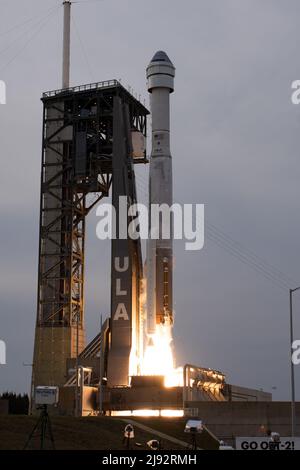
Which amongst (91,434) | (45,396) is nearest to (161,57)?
(91,434)

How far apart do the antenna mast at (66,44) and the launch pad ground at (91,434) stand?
5273cm

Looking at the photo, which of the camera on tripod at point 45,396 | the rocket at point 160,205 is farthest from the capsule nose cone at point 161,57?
the camera on tripod at point 45,396

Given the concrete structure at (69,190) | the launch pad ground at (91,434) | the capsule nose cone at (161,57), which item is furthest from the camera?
the concrete structure at (69,190)

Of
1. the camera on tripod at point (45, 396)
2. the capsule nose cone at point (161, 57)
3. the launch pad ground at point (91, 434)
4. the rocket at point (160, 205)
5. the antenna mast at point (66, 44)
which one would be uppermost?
the antenna mast at point (66, 44)

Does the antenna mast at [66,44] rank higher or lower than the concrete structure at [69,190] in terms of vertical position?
higher

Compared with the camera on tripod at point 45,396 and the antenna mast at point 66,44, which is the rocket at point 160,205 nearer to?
the antenna mast at point 66,44

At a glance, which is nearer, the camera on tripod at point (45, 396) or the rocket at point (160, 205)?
the camera on tripod at point (45, 396)

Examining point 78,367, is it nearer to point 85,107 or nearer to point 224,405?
point 224,405

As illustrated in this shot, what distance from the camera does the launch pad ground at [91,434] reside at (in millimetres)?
50188

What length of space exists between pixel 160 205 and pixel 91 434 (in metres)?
34.4

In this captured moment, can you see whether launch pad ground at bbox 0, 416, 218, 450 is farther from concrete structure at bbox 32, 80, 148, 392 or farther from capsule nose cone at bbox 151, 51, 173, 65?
capsule nose cone at bbox 151, 51, 173, 65

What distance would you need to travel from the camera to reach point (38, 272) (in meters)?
101
